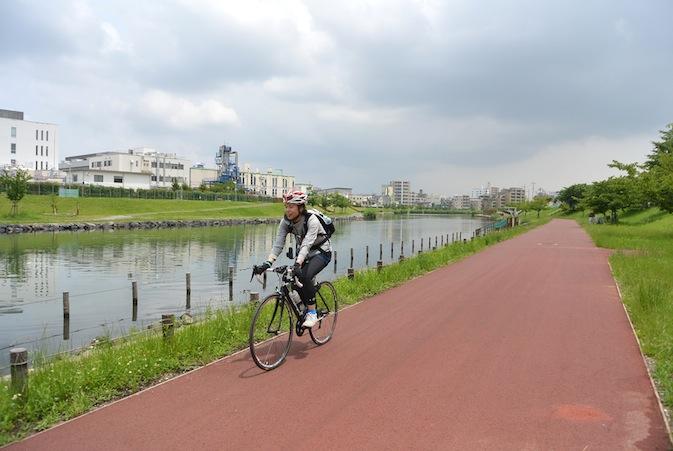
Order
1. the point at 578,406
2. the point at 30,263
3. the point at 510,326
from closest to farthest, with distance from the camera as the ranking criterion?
the point at 578,406 < the point at 510,326 < the point at 30,263

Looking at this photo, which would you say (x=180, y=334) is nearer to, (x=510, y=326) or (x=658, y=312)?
(x=510, y=326)

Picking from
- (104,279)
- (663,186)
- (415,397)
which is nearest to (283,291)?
(415,397)

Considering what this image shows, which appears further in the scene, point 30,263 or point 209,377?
point 30,263

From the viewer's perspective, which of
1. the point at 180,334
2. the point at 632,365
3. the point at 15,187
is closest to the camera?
the point at 632,365

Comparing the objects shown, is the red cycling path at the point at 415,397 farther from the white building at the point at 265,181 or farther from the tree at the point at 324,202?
the white building at the point at 265,181

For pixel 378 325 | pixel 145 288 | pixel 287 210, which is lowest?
pixel 145 288

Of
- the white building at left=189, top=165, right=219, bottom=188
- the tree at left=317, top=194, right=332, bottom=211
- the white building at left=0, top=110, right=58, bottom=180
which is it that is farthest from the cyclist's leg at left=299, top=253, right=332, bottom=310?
the white building at left=189, top=165, right=219, bottom=188

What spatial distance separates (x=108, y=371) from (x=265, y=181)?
160m

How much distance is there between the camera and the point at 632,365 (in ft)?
19.5

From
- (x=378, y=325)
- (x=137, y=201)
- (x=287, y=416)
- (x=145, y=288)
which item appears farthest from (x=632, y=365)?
(x=137, y=201)

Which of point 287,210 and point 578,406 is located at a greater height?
point 287,210

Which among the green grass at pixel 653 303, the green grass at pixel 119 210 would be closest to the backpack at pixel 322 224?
the green grass at pixel 653 303

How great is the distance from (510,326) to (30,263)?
77.4ft

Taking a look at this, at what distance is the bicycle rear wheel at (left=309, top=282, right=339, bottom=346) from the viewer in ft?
22.3
